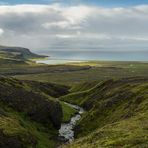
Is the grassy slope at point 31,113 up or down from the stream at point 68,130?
up

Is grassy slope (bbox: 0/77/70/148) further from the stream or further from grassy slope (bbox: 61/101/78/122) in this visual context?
grassy slope (bbox: 61/101/78/122)

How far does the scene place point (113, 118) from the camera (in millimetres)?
88938

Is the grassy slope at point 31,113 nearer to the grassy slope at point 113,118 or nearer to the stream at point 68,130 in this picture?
the stream at point 68,130

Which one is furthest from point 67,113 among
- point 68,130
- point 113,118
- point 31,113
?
point 113,118

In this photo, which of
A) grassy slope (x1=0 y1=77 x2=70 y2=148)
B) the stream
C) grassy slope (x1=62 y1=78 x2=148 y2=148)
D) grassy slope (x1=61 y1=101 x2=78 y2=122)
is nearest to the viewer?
grassy slope (x1=62 y1=78 x2=148 y2=148)

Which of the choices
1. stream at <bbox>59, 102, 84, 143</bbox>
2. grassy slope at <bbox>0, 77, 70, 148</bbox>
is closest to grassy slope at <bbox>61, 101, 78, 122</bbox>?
stream at <bbox>59, 102, 84, 143</bbox>

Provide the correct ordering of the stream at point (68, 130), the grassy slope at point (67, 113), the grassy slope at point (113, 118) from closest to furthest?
the grassy slope at point (113, 118) < the stream at point (68, 130) < the grassy slope at point (67, 113)

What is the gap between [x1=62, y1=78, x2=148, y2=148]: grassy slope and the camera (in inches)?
2101

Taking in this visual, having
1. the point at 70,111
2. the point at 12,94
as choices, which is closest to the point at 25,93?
the point at 12,94

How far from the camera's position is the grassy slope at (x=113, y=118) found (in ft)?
175

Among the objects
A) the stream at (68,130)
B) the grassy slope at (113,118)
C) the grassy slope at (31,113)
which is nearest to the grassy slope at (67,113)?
the stream at (68,130)

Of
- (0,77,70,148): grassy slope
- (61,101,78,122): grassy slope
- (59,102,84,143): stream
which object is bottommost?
(59,102,84,143): stream

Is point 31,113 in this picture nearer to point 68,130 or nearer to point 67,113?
point 68,130

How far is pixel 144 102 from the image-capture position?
8888 centimetres
